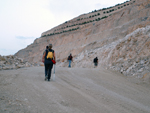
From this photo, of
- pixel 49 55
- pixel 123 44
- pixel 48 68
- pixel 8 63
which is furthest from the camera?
pixel 8 63

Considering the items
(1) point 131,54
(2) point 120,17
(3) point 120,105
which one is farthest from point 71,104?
(2) point 120,17

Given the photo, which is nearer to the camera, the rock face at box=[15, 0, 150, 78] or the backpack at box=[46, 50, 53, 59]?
the backpack at box=[46, 50, 53, 59]

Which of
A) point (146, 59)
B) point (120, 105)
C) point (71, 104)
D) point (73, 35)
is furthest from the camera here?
point (73, 35)

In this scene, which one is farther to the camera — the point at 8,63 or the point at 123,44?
the point at 8,63

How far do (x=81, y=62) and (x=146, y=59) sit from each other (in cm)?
1534

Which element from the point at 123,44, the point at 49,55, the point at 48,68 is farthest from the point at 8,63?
the point at 123,44

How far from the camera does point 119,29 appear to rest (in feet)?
92.5

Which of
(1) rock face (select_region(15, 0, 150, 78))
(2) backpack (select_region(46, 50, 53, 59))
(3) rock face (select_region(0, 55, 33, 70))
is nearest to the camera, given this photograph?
(2) backpack (select_region(46, 50, 53, 59))

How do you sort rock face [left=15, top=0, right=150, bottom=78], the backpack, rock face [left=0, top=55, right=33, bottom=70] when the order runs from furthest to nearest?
rock face [left=0, top=55, right=33, bottom=70] < rock face [left=15, top=0, right=150, bottom=78] < the backpack

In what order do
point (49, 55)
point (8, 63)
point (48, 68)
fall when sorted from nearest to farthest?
point (49, 55) → point (48, 68) → point (8, 63)

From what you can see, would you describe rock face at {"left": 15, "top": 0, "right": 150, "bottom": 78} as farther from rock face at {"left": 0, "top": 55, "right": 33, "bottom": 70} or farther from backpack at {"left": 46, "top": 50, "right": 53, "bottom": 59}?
rock face at {"left": 0, "top": 55, "right": 33, "bottom": 70}

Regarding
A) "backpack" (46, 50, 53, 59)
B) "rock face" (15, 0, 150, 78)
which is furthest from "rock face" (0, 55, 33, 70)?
"rock face" (15, 0, 150, 78)

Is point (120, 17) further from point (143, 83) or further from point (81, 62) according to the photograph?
point (143, 83)

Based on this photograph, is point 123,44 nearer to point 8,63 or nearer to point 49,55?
point 49,55
